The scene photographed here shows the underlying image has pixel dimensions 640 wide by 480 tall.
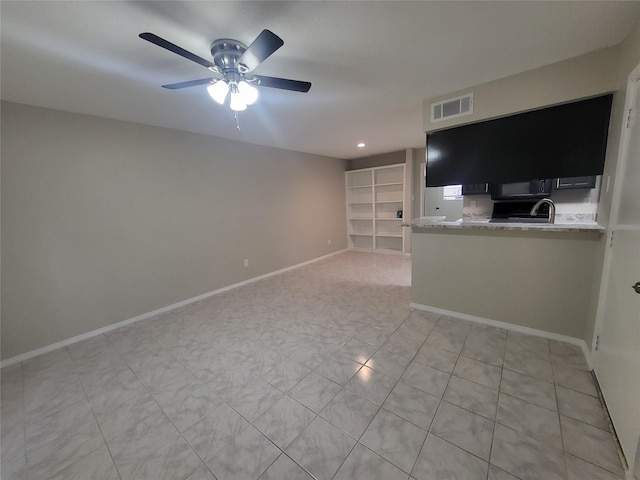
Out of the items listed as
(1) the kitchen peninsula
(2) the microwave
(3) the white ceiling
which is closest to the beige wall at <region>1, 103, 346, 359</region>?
(3) the white ceiling

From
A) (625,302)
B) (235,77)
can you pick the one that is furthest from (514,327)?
(235,77)

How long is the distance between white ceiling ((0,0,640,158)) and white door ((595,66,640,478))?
669 mm

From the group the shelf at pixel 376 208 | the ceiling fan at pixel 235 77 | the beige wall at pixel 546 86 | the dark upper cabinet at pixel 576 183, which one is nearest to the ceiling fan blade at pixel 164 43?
the ceiling fan at pixel 235 77

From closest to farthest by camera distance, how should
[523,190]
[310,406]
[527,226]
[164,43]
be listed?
[164,43]
[310,406]
[527,226]
[523,190]

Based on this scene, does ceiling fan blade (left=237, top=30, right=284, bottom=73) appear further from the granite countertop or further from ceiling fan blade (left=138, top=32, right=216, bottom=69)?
the granite countertop

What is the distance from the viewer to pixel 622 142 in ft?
5.24

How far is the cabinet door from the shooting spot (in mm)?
2442

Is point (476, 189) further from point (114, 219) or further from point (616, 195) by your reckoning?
point (114, 219)

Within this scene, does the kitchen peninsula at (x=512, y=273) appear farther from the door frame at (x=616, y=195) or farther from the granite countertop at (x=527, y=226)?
the door frame at (x=616, y=195)

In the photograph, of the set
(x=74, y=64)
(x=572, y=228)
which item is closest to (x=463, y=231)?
(x=572, y=228)

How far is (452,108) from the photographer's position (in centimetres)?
243

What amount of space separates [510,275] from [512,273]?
26 mm

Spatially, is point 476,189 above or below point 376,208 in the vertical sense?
above

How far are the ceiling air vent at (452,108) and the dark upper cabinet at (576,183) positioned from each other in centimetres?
119
